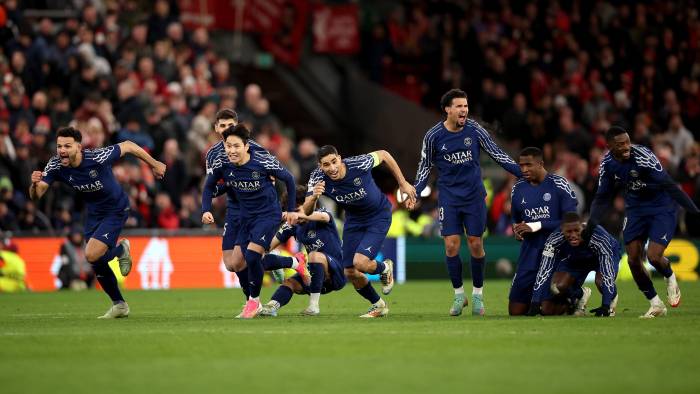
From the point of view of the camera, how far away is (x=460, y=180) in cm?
1578

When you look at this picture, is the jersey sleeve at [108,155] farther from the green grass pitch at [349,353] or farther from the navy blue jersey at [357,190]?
the navy blue jersey at [357,190]

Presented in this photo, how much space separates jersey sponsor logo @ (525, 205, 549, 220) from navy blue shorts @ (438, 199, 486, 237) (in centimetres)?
56

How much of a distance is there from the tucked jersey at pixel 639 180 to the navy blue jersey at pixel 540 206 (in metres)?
0.75

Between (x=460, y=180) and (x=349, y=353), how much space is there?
511 cm

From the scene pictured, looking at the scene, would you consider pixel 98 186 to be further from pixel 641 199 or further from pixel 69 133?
pixel 641 199

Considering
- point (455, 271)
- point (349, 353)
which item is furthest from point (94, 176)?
point (349, 353)

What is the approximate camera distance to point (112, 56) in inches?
1053

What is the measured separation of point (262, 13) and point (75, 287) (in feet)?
31.7

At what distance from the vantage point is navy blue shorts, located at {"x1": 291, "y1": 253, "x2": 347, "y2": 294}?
16.6 metres

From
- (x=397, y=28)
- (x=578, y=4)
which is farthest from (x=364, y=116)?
(x=578, y=4)

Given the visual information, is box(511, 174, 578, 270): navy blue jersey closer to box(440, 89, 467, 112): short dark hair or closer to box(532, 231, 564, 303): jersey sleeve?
box(532, 231, 564, 303): jersey sleeve

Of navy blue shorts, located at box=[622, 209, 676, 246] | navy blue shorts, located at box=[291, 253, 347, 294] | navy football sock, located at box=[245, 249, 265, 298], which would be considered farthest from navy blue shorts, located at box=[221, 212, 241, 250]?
navy blue shorts, located at box=[622, 209, 676, 246]

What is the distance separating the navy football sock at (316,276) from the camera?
16.4 m

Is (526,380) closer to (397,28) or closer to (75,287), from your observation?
(75,287)
